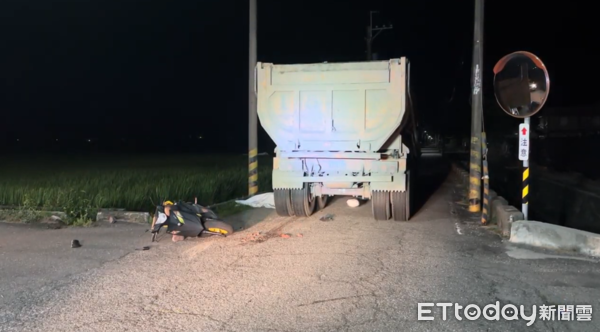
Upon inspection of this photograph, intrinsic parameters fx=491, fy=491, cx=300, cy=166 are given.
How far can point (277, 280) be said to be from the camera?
614 cm

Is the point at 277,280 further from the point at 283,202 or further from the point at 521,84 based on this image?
the point at 521,84

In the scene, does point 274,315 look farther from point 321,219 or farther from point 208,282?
point 321,219

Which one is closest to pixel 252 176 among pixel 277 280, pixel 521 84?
pixel 521 84

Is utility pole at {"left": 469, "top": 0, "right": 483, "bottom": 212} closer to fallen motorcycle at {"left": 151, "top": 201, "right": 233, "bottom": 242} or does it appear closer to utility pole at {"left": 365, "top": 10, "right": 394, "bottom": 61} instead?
fallen motorcycle at {"left": 151, "top": 201, "right": 233, "bottom": 242}

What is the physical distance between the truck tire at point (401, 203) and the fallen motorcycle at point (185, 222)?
11.6 feet

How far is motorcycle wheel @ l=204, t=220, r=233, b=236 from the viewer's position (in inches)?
340

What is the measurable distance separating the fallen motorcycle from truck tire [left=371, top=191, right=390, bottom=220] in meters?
3.17

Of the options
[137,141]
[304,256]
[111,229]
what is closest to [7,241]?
[111,229]

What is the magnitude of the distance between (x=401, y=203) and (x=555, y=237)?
3134 mm

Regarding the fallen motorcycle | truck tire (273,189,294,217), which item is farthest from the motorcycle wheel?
truck tire (273,189,294,217)

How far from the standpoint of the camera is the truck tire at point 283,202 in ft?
35.4

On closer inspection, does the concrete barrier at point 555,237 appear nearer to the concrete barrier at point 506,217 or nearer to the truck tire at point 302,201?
the concrete barrier at point 506,217

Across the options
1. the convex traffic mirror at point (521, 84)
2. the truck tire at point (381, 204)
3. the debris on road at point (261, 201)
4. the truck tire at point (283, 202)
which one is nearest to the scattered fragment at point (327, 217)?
the truck tire at point (283, 202)

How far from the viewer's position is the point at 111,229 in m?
9.41
